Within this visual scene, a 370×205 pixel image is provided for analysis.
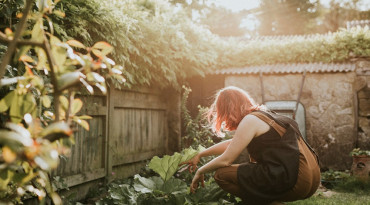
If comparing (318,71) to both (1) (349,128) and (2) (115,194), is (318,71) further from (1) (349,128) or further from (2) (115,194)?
(2) (115,194)

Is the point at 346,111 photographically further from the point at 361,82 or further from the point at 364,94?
the point at 361,82

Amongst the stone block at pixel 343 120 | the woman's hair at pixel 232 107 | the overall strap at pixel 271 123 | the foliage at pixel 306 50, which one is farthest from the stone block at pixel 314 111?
the overall strap at pixel 271 123

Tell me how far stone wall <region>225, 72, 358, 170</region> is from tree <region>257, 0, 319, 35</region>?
16.6 meters

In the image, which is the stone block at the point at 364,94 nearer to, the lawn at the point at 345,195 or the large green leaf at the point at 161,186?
the lawn at the point at 345,195

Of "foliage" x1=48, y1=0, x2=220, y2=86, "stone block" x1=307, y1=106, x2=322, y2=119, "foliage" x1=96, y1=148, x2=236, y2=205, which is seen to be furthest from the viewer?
"stone block" x1=307, y1=106, x2=322, y2=119

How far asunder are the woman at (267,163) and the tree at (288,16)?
2204 cm

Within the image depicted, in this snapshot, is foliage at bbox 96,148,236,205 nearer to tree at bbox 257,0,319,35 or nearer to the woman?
the woman

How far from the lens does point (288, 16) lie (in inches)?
906

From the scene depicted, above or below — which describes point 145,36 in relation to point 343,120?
above

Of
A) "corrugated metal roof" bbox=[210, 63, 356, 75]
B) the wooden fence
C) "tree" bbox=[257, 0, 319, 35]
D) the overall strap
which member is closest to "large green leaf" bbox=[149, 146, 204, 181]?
the overall strap

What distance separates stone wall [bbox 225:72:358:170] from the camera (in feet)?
24.5

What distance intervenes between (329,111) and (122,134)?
493 centimetres

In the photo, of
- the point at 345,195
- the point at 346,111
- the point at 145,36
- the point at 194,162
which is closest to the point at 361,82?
the point at 346,111

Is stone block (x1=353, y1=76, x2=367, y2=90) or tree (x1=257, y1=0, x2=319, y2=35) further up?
tree (x1=257, y1=0, x2=319, y2=35)
